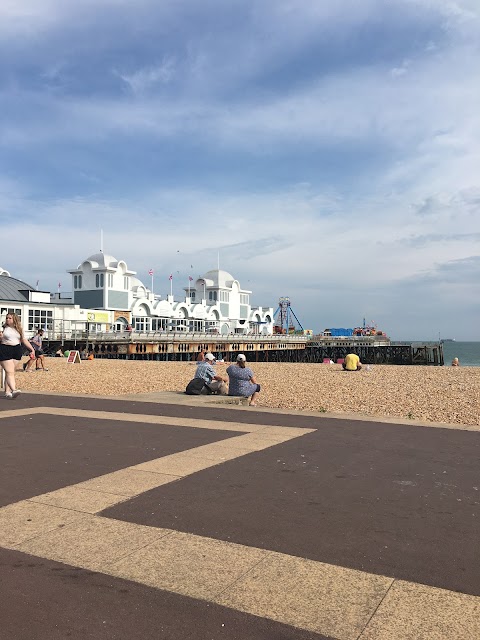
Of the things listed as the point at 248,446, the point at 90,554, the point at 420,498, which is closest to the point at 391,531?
the point at 420,498

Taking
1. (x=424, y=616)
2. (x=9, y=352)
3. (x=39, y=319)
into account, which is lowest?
(x=424, y=616)

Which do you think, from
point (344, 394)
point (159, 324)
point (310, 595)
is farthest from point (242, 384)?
point (159, 324)

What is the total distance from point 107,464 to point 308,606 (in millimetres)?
3397

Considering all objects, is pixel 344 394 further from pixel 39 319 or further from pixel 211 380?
pixel 39 319

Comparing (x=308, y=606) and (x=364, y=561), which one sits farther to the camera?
(x=364, y=561)

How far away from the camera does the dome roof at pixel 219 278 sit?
92062 mm

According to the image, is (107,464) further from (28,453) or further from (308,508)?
(308,508)

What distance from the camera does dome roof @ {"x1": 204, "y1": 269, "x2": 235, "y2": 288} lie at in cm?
9206

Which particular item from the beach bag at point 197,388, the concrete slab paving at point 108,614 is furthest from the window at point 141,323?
the concrete slab paving at point 108,614

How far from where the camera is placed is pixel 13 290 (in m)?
47.7

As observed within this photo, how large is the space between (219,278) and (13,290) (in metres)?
48.1

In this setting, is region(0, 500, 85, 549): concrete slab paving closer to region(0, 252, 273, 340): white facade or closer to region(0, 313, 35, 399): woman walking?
region(0, 313, 35, 399): woman walking

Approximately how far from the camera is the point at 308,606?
2936 millimetres

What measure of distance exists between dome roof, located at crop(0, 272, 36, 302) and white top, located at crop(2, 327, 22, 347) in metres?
36.4
